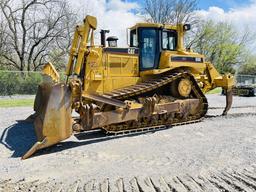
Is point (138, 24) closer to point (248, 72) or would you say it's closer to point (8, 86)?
point (8, 86)

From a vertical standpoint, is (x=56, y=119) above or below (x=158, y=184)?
above

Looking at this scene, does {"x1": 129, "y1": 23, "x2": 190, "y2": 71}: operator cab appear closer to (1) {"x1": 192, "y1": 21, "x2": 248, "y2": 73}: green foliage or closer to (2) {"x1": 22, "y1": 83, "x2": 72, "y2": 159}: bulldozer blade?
(2) {"x1": 22, "y1": 83, "x2": 72, "y2": 159}: bulldozer blade

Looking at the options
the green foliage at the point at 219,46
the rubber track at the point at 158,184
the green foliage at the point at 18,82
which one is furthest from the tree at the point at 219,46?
the rubber track at the point at 158,184

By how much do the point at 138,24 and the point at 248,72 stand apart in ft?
139

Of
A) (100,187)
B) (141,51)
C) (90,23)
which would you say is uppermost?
(90,23)

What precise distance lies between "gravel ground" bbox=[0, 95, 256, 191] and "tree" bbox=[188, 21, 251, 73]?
3726cm

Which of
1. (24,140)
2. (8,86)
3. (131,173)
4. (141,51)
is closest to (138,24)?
(141,51)

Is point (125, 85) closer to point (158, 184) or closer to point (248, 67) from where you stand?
point (158, 184)

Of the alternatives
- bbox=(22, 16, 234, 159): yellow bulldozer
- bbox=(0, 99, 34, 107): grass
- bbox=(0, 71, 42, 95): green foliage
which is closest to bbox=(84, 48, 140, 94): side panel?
bbox=(22, 16, 234, 159): yellow bulldozer

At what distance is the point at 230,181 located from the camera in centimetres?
443

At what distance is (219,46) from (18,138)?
4167cm

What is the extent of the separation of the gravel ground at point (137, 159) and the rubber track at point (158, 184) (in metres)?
0.01

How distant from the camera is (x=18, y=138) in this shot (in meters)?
7.61

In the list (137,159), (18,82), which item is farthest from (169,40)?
(18,82)
